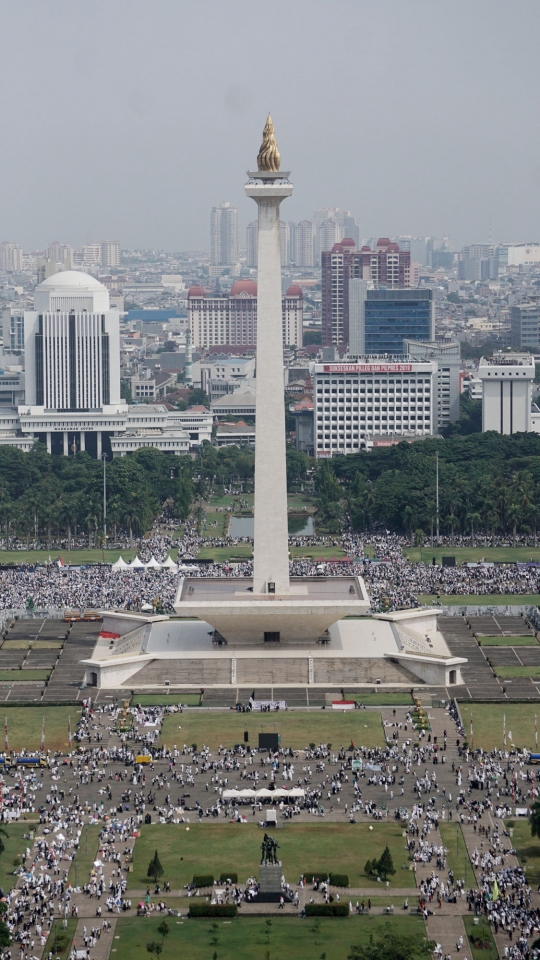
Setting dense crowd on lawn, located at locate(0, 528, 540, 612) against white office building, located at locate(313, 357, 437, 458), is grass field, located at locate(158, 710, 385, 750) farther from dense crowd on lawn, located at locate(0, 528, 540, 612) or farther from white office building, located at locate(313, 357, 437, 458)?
white office building, located at locate(313, 357, 437, 458)

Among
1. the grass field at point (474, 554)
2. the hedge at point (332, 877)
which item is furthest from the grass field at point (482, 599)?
the hedge at point (332, 877)

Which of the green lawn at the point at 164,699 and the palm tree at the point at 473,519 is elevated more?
the palm tree at the point at 473,519

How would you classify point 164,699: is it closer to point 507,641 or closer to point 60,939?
point 507,641

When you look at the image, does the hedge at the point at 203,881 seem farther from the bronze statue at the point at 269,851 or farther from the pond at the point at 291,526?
the pond at the point at 291,526

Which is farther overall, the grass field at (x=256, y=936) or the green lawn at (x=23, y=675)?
the green lawn at (x=23, y=675)

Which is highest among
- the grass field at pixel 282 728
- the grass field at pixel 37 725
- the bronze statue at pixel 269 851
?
the bronze statue at pixel 269 851

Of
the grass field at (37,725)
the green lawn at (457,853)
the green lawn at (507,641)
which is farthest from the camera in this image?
the green lawn at (507,641)
